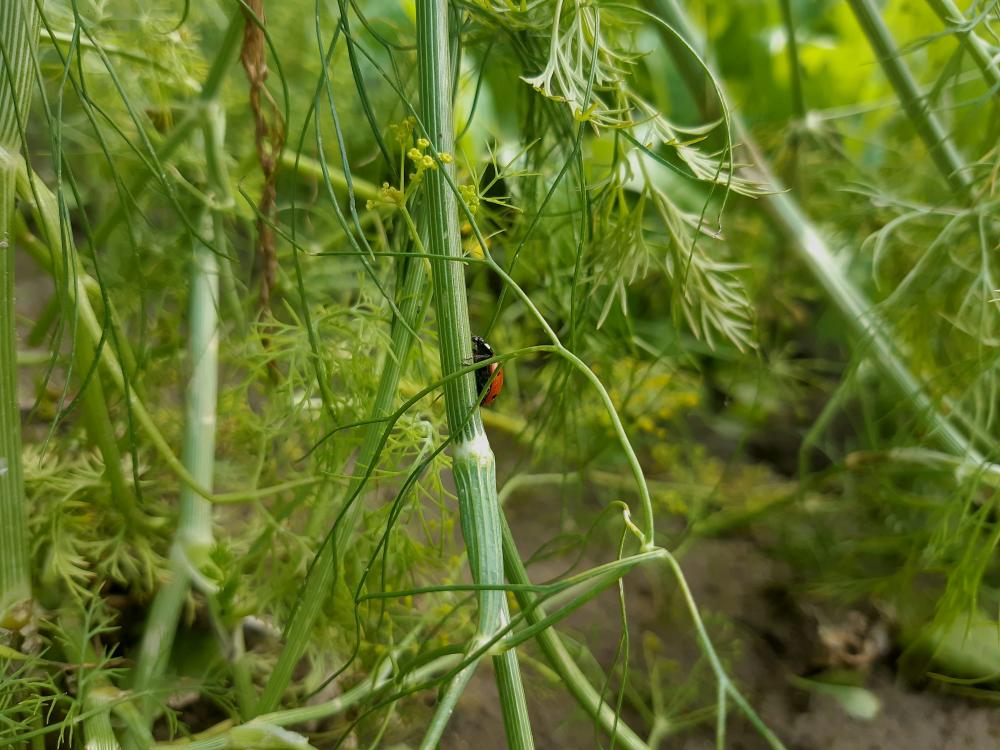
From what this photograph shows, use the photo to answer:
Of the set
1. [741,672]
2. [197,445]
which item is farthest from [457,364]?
[741,672]

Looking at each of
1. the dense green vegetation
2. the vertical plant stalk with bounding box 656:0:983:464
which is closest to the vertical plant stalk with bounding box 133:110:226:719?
the dense green vegetation

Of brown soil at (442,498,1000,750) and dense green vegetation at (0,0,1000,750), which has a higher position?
dense green vegetation at (0,0,1000,750)

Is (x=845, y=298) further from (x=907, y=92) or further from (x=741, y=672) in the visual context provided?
(x=741, y=672)

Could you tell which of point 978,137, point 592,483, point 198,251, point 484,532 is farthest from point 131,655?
point 978,137

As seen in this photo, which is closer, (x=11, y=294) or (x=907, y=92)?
(x=11, y=294)

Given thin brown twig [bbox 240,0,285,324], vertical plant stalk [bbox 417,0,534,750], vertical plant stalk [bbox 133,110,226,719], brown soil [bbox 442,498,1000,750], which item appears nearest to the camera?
vertical plant stalk [bbox 417,0,534,750]

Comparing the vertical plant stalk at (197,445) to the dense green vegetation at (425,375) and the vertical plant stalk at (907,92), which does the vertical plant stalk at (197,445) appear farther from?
the vertical plant stalk at (907,92)

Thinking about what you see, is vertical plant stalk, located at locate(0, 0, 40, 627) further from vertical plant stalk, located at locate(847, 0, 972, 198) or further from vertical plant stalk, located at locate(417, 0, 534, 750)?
vertical plant stalk, located at locate(847, 0, 972, 198)

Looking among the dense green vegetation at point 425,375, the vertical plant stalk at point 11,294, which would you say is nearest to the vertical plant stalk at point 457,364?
the dense green vegetation at point 425,375

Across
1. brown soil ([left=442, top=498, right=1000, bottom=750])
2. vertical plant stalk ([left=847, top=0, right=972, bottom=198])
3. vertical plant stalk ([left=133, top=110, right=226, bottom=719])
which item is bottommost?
brown soil ([left=442, top=498, right=1000, bottom=750])
